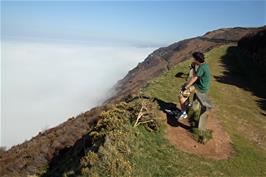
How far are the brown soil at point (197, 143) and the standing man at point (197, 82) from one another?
0.79 meters

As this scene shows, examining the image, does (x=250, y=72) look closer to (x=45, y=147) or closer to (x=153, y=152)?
(x=45, y=147)

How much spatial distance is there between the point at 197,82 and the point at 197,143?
2637 mm

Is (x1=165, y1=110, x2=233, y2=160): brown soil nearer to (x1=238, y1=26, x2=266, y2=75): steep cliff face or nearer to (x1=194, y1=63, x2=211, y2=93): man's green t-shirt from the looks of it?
(x1=194, y1=63, x2=211, y2=93): man's green t-shirt

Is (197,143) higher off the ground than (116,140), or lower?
lower

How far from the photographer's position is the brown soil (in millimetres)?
15753

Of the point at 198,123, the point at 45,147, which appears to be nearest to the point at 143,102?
the point at 198,123

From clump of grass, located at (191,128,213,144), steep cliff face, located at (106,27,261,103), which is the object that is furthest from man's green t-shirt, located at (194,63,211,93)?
steep cliff face, located at (106,27,261,103)

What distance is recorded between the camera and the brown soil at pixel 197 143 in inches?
620

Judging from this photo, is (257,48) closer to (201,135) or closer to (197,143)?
(201,135)

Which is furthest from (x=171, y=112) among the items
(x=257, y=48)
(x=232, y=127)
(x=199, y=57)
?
(x=257, y=48)

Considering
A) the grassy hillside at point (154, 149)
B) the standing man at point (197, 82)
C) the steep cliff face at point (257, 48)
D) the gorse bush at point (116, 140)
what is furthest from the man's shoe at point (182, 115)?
the steep cliff face at point (257, 48)

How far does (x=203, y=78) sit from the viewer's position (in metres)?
16.5

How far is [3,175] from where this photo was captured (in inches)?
932

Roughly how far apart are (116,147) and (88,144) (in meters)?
3.59
